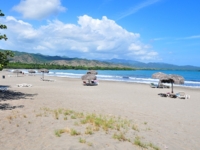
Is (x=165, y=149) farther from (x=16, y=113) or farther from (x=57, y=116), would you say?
(x=16, y=113)

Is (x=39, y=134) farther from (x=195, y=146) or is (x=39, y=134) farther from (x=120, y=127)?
(x=195, y=146)

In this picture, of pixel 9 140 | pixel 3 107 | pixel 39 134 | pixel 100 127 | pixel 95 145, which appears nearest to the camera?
pixel 95 145

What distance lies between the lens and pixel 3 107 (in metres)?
10.5

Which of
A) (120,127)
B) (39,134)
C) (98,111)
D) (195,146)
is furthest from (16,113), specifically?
(195,146)

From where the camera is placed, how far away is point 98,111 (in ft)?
35.2

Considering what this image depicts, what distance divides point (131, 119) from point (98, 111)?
6.95ft

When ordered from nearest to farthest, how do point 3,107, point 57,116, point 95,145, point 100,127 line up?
1. point 95,145
2. point 100,127
3. point 57,116
4. point 3,107

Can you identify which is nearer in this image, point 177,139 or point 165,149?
point 165,149

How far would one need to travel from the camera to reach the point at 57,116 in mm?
8812

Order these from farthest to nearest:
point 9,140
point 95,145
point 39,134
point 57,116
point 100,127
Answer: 1. point 57,116
2. point 100,127
3. point 39,134
4. point 9,140
5. point 95,145

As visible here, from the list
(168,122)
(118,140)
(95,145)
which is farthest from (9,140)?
(168,122)

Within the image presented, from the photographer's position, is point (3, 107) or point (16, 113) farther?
point (3, 107)

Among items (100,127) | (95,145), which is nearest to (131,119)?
(100,127)

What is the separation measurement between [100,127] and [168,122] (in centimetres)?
353
